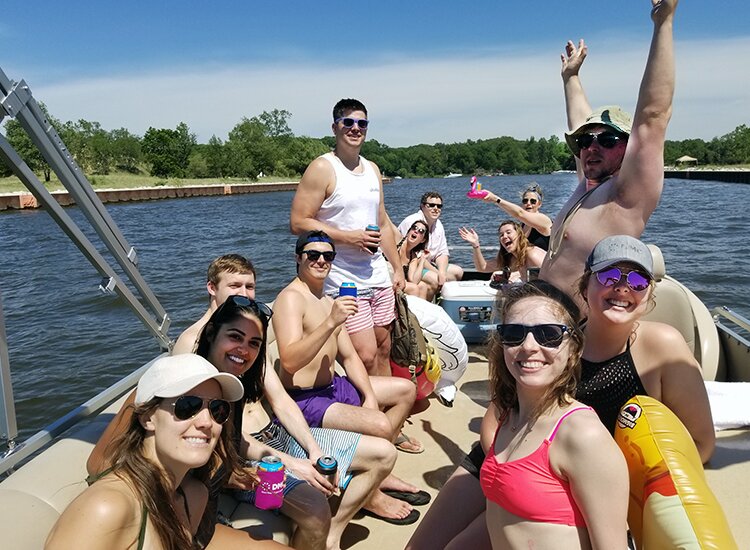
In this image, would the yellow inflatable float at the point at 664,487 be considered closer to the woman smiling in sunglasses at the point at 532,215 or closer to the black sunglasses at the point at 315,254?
the black sunglasses at the point at 315,254

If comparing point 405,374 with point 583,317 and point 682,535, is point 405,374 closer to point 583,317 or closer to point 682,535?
point 583,317

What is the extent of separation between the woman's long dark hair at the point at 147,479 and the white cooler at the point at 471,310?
417 centimetres

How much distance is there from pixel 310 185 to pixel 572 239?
5.64 ft

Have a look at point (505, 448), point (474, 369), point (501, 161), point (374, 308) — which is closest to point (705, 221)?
point (474, 369)

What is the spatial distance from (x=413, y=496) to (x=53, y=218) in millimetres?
2155

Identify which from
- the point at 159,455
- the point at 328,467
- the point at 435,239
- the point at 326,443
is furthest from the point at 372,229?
the point at 435,239

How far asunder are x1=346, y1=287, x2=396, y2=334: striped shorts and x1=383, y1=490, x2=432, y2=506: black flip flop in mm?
962

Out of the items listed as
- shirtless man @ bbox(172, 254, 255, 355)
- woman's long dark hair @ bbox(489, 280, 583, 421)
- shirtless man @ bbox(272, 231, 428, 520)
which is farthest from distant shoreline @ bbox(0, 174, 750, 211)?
woman's long dark hair @ bbox(489, 280, 583, 421)

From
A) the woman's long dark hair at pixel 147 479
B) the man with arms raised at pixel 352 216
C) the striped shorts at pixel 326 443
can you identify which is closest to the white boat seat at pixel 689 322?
the man with arms raised at pixel 352 216

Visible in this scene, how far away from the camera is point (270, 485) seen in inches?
83.7

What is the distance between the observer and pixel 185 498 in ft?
6.02

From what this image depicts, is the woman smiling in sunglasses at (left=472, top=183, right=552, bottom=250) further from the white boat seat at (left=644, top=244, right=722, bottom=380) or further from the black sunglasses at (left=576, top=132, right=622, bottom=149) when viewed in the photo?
the black sunglasses at (left=576, top=132, right=622, bottom=149)

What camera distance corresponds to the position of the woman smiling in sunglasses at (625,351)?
1.80 m

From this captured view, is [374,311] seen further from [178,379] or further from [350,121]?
[178,379]
